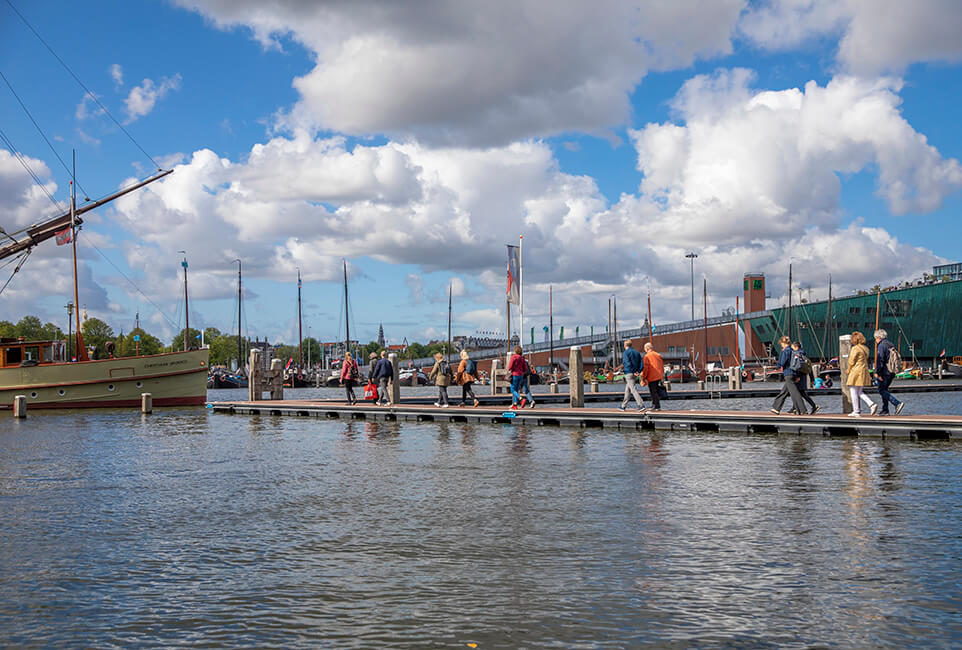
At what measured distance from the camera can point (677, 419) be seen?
22.7 metres

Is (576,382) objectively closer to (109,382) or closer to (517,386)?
(517,386)

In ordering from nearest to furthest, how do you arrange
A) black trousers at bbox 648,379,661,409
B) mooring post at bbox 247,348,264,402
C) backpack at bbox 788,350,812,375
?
1. backpack at bbox 788,350,812,375
2. black trousers at bbox 648,379,661,409
3. mooring post at bbox 247,348,264,402

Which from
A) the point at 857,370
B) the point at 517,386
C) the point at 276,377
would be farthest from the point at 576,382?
the point at 276,377

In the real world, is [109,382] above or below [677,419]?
above

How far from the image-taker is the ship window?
39781 mm

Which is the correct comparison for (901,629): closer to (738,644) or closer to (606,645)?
(738,644)

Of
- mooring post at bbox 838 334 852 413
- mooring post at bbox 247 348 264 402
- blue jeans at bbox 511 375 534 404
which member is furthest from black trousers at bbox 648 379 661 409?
mooring post at bbox 247 348 264 402

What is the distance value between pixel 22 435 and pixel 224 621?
875 inches

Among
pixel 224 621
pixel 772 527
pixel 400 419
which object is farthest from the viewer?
pixel 400 419

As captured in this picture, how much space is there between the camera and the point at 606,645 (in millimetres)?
5828

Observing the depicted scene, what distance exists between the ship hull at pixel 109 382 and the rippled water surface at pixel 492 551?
25.5 m

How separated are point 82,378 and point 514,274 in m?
21.2

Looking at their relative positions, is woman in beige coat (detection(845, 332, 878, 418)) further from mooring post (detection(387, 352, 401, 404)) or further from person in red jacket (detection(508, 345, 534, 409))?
mooring post (detection(387, 352, 401, 404))

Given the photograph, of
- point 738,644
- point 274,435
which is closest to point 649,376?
point 274,435
